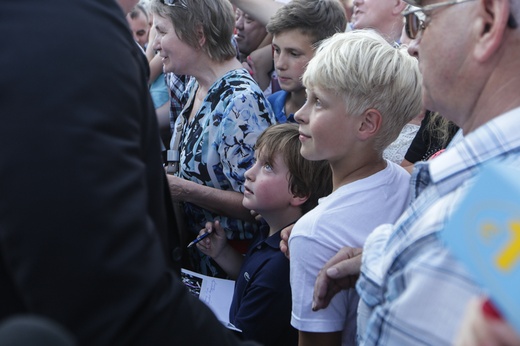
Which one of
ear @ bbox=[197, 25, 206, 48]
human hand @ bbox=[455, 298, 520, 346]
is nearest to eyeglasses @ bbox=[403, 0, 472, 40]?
human hand @ bbox=[455, 298, 520, 346]

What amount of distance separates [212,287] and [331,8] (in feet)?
5.36

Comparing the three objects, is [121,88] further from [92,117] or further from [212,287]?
[212,287]

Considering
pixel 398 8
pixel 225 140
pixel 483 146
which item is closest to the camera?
pixel 483 146

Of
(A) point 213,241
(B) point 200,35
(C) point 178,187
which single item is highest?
(B) point 200,35

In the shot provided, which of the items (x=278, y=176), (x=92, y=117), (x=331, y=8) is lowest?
(x=278, y=176)

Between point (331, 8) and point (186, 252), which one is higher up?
point (331, 8)

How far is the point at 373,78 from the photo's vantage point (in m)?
2.33

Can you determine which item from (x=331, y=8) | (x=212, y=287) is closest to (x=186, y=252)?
(x=212, y=287)

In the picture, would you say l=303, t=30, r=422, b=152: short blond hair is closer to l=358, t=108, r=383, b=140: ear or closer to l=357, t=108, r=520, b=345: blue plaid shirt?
l=358, t=108, r=383, b=140: ear

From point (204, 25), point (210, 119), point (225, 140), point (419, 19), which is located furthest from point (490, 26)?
point (204, 25)

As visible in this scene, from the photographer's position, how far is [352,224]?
7.06ft

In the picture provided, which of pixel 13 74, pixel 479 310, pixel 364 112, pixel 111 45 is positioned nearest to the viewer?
pixel 479 310

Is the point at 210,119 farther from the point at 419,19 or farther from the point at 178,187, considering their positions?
the point at 419,19

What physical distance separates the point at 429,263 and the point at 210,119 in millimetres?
2270
